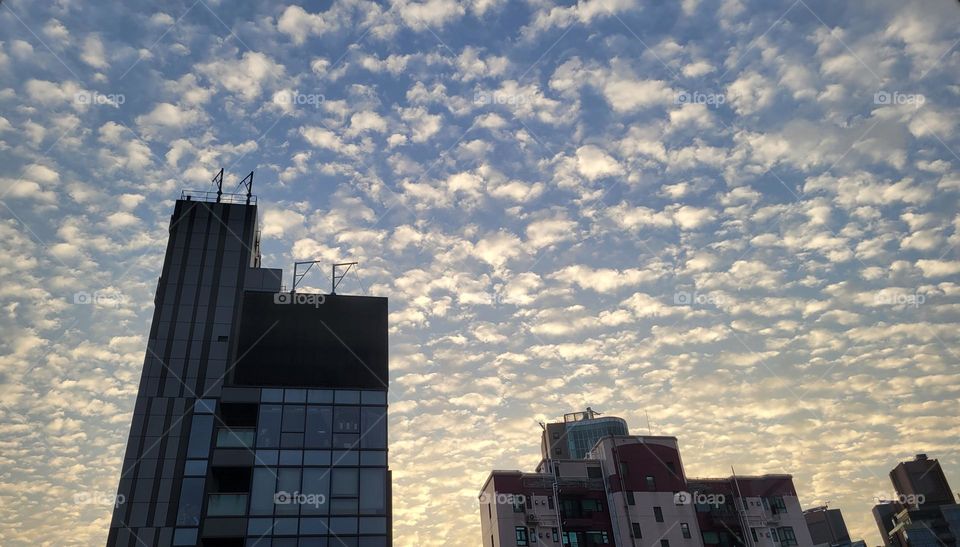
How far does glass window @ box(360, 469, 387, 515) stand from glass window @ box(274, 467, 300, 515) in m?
4.42

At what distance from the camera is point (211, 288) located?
54.7m

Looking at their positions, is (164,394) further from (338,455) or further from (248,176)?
(248,176)

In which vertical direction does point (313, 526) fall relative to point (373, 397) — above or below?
below

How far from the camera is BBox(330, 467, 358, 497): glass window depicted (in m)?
44.5

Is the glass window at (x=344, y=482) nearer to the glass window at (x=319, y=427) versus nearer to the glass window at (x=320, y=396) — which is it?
the glass window at (x=319, y=427)

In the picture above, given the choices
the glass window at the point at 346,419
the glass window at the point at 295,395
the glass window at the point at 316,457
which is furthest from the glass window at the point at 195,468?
the glass window at the point at 346,419

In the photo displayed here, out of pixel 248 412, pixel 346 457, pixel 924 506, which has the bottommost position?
pixel 346 457

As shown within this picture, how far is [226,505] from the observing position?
43.2 metres

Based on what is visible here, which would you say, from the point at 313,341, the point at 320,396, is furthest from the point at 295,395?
the point at 313,341

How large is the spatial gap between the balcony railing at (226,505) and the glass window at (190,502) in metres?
1.23

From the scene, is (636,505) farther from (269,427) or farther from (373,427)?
(269,427)

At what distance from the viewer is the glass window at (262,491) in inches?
1697

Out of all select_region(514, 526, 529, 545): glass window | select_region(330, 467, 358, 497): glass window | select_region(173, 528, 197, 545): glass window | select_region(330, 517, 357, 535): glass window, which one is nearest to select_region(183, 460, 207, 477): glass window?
select_region(173, 528, 197, 545): glass window

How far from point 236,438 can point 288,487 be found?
18.1 feet
